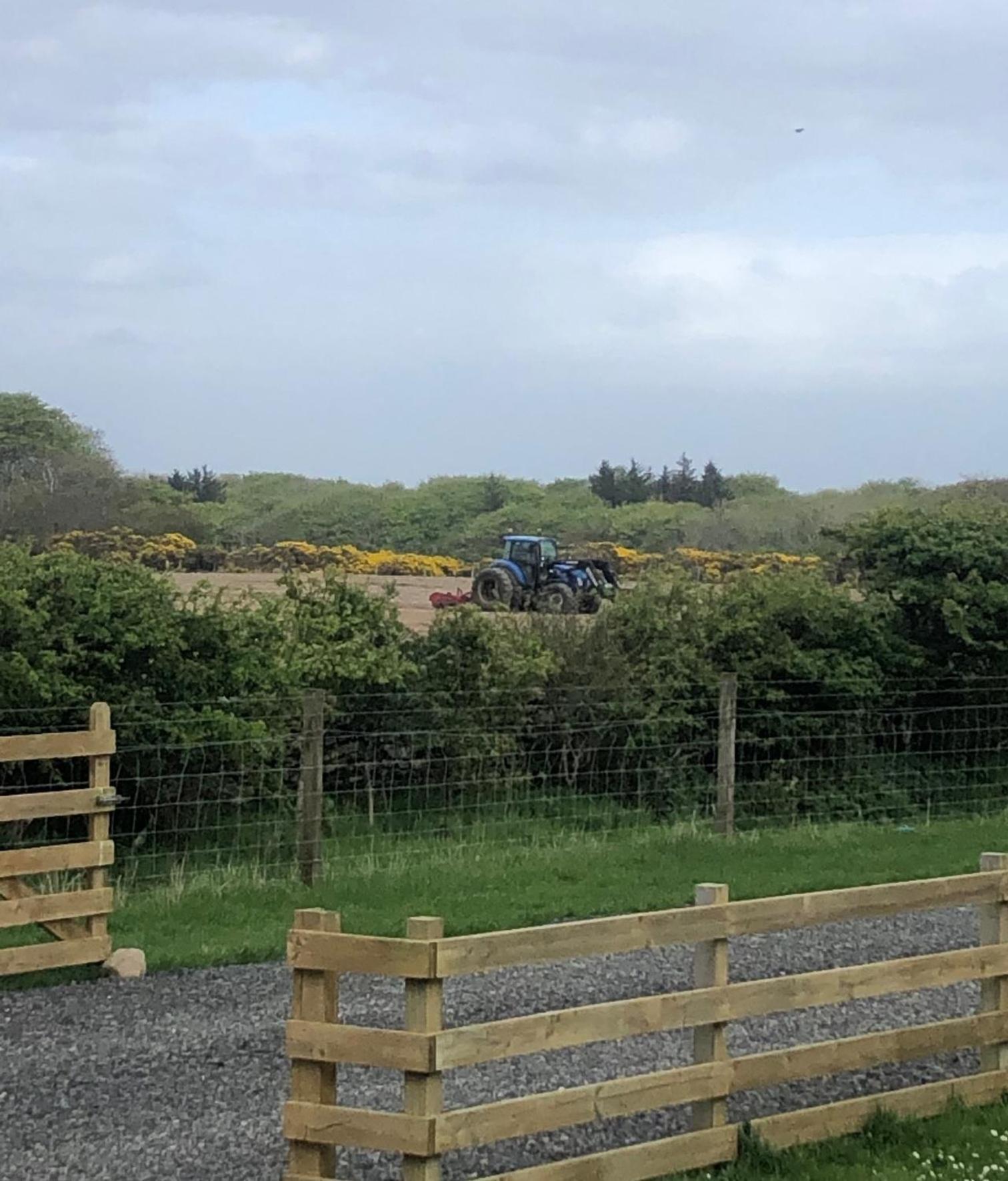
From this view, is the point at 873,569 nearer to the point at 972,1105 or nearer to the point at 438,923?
the point at 972,1105

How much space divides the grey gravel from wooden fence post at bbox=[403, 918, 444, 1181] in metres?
0.79

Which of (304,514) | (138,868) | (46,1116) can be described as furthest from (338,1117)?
(304,514)

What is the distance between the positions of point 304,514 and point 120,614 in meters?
63.7

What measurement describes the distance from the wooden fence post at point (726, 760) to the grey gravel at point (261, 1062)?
4.09 metres

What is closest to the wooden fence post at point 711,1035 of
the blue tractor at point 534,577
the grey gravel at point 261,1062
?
the grey gravel at point 261,1062

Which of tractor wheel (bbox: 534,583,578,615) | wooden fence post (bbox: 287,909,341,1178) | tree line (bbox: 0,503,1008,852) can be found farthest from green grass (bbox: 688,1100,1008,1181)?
tractor wheel (bbox: 534,583,578,615)

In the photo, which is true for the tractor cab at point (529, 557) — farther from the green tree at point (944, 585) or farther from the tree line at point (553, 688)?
the green tree at point (944, 585)

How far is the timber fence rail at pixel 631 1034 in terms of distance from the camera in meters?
5.23

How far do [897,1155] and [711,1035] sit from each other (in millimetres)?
888

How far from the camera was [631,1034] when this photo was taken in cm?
→ 584

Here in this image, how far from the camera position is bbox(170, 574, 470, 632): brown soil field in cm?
2652

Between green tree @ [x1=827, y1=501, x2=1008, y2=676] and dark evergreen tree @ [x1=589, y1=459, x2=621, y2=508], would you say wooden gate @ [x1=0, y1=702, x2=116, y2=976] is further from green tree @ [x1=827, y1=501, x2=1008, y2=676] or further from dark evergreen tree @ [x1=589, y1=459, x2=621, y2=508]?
dark evergreen tree @ [x1=589, y1=459, x2=621, y2=508]

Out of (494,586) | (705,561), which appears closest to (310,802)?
(494,586)

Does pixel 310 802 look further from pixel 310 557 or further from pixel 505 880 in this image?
pixel 310 557
